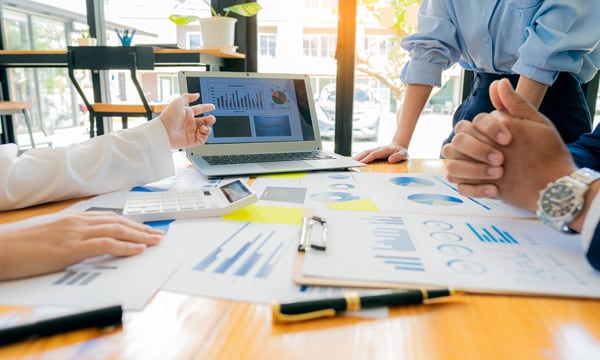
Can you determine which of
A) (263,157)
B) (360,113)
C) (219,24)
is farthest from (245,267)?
(360,113)

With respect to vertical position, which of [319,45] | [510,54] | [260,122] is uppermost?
[319,45]

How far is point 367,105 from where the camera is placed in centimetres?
260

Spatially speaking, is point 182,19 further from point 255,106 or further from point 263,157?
point 263,157

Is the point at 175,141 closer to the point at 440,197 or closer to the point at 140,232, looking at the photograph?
the point at 140,232

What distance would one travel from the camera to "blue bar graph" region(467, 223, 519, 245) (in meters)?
0.52

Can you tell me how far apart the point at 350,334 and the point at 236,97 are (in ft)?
2.92

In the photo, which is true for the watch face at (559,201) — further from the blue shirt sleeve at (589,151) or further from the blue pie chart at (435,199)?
the blue shirt sleeve at (589,151)

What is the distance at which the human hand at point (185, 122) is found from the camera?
89cm

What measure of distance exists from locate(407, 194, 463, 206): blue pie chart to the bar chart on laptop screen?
56cm

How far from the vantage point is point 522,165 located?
566mm

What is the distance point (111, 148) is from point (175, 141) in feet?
0.48

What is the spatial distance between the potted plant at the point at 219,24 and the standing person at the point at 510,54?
132 cm

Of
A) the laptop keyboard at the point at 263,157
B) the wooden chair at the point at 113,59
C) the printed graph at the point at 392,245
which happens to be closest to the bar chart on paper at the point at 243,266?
the printed graph at the point at 392,245

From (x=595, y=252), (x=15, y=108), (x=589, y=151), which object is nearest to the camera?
(x=595, y=252)
